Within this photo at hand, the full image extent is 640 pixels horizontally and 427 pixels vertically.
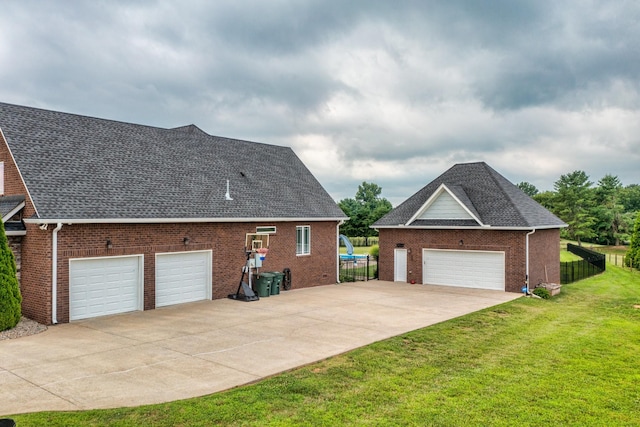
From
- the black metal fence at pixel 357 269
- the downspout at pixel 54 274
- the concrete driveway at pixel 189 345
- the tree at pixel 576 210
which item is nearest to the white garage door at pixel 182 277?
the concrete driveway at pixel 189 345

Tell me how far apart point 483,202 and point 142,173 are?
15.8 m

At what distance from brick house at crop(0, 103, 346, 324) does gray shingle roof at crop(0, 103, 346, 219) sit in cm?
5

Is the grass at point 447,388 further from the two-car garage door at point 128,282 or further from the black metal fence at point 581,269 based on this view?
the black metal fence at point 581,269

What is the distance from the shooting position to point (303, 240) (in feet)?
73.0

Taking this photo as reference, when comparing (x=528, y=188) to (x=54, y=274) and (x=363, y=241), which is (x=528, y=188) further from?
(x=54, y=274)

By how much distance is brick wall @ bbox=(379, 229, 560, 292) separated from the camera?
20719 mm

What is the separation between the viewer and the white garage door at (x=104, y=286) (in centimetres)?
1402

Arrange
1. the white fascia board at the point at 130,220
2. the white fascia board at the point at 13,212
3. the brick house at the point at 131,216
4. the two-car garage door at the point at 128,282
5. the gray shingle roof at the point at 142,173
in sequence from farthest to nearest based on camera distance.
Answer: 1. the gray shingle roof at the point at 142,173
2. the two-car garage door at the point at 128,282
3. the brick house at the point at 131,216
4. the white fascia board at the point at 13,212
5. the white fascia board at the point at 130,220

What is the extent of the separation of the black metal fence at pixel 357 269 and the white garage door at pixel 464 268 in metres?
3.81

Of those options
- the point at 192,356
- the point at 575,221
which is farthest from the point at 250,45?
the point at 575,221

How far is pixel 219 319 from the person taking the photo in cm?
1427

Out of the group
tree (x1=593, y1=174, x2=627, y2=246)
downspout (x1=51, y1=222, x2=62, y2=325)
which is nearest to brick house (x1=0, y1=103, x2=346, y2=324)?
downspout (x1=51, y1=222, x2=62, y2=325)

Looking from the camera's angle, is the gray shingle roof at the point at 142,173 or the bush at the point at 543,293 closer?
the gray shingle roof at the point at 142,173

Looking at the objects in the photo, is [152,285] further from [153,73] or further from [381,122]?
[381,122]
